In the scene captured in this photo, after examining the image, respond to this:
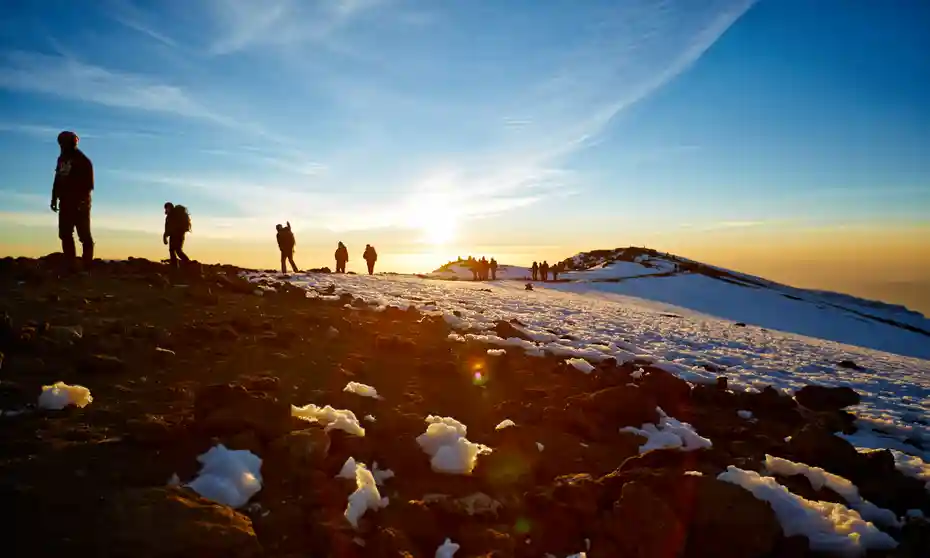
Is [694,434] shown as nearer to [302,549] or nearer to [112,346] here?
[302,549]

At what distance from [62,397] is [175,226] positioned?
13372mm

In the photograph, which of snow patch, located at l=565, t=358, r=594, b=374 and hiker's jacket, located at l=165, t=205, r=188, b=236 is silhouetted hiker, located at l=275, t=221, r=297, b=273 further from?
snow patch, located at l=565, t=358, r=594, b=374

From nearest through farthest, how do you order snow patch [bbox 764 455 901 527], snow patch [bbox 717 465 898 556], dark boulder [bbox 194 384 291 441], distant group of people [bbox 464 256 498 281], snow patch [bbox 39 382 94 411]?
1. snow patch [bbox 717 465 898 556]
2. dark boulder [bbox 194 384 291 441]
3. snow patch [bbox 39 382 94 411]
4. snow patch [bbox 764 455 901 527]
5. distant group of people [bbox 464 256 498 281]

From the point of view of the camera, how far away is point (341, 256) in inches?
1238

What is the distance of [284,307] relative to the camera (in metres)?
11.5

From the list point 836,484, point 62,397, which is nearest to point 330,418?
point 62,397

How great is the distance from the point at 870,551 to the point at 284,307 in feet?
35.4

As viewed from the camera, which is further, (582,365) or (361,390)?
(582,365)

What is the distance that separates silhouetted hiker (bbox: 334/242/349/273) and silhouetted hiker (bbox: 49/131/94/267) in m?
18.8

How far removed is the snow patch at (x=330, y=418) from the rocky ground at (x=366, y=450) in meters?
0.16

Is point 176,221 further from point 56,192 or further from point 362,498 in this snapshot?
point 362,498

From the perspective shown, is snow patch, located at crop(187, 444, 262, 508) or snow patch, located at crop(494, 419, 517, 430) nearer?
snow patch, located at crop(187, 444, 262, 508)

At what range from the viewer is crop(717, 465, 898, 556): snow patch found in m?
3.94

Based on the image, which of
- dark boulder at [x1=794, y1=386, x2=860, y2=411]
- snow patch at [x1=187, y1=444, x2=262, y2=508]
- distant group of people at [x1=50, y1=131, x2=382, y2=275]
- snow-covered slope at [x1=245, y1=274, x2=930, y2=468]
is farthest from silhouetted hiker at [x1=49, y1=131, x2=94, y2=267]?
dark boulder at [x1=794, y1=386, x2=860, y2=411]
